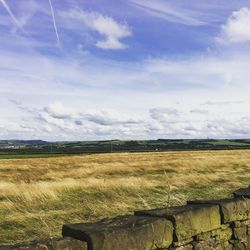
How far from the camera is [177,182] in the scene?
19906mm

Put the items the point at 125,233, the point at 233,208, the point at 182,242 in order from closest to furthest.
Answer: the point at 125,233 < the point at 182,242 < the point at 233,208

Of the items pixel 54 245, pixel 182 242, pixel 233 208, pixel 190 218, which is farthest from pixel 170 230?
pixel 54 245

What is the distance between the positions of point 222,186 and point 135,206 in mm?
7534

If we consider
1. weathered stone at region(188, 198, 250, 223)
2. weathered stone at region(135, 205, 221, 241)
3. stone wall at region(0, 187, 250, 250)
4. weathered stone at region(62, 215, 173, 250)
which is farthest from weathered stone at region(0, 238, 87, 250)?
weathered stone at region(188, 198, 250, 223)

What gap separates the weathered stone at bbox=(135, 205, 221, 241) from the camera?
6.03 meters

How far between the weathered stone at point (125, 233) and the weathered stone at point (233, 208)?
1404 millimetres

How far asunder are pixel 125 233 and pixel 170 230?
94 centimetres

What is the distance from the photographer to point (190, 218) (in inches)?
246

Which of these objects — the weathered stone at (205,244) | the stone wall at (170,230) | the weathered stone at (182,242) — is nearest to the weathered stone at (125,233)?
the stone wall at (170,230)

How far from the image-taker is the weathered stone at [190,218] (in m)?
6.03

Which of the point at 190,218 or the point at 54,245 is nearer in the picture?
the point at 54,245

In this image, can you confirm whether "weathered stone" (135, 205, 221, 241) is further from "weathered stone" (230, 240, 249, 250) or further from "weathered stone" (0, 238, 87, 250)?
"weathered stone" (0, 238, 87, 250)

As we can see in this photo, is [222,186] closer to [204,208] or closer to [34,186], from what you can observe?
[34,186]

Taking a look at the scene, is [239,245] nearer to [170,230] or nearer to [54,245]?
[170,230]
